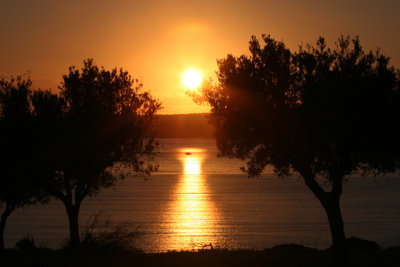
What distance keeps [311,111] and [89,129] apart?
433 inches

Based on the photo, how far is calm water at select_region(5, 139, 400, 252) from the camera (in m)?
56.5

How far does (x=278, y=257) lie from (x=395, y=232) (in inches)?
1873

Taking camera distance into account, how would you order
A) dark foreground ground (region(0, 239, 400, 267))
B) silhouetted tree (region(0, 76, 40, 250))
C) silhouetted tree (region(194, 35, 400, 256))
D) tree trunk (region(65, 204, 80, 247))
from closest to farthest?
silhouetted tree (region(194, 35, 400, 256)) < dark foreground ground (region(0, 239, 400, 267)) < silhouetted tree (region(0, 76, 40, 250)) < tree trunk (region(65, 204, 80, 247))

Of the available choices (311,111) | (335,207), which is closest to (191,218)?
(335,207)

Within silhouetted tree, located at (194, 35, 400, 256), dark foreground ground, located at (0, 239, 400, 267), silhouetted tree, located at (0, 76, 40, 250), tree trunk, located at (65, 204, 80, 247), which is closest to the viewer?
silhouetted tree, located at (194, 35, 400, 256)

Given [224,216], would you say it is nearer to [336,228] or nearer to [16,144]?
[16,144]

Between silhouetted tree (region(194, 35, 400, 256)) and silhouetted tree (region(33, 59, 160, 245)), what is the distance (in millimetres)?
6748

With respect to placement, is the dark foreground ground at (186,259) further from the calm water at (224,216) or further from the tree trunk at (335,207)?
the calm water at (224,216)

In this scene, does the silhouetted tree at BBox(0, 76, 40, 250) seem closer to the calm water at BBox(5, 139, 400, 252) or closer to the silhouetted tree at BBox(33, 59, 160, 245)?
the silhouetted tree at BBox(33, 59, 160, 245)

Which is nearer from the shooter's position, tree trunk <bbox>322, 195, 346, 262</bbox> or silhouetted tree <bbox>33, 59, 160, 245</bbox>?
tree trunk <bbox>322, 195, 346, 262</bbox>

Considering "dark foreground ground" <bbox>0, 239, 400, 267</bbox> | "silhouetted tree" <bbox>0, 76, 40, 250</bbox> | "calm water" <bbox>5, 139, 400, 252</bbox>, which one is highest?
"silhouetted tree" <bbox>0, 76, 40, 250</bbox>

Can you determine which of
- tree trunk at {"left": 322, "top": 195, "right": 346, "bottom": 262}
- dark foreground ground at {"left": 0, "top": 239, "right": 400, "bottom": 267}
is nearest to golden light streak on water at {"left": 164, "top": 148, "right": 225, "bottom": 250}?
dark foreground ground at {"left": 0, "top": 239, "right": 400, "bottom": 267}

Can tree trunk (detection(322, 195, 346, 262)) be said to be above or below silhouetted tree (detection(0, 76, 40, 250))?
below

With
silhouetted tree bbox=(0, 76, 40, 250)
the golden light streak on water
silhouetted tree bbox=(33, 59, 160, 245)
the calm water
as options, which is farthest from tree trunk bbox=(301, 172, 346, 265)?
the calm water
